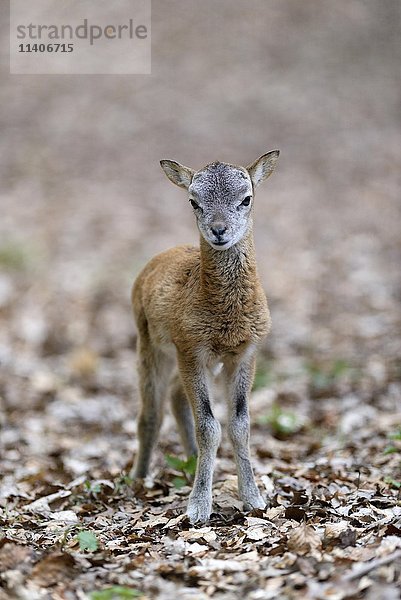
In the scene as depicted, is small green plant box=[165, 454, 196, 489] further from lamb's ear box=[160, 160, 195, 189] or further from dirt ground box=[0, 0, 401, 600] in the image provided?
lamb's ear box=[160, 160, 195, 189]

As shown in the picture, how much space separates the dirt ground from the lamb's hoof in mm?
92

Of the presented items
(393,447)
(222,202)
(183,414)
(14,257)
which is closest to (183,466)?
(183,414)

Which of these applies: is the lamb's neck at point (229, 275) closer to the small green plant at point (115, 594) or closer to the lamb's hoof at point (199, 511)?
the lamb's hoof at point (199, 511)

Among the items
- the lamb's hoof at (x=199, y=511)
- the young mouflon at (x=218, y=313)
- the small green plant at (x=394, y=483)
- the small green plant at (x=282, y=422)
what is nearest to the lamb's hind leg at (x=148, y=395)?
the young mouflon at (x=218, y=313)

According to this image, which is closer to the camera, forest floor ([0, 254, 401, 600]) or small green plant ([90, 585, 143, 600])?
small green plant ([90, 585, 143, 600])

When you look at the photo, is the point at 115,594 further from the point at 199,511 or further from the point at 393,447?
the point at 393,447

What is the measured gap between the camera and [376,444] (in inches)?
356

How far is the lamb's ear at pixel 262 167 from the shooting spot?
6.96m

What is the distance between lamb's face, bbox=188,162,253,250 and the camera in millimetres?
6449

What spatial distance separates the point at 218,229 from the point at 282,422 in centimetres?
438

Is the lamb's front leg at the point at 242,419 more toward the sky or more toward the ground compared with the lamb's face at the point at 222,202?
more toward the ground

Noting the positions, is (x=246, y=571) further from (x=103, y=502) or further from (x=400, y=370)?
(x=400, y=370)

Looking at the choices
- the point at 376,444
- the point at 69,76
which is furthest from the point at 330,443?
the point at 69,76

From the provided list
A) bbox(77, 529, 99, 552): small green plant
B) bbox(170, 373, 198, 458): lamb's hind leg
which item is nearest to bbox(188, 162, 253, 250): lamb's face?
bbox(170, 373, 198, 458): lamb's hind leg
